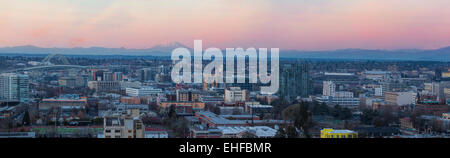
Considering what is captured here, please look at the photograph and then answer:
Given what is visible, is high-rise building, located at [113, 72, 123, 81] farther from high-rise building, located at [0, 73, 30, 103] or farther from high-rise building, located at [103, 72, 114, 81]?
high-rise building, located at [0, 73, 30, 103]

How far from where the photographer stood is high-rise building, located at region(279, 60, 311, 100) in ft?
43.4

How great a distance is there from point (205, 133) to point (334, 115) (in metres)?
4.11

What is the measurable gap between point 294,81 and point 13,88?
673 cm

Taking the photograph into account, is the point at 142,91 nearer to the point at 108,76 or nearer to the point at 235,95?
the point at 235,95

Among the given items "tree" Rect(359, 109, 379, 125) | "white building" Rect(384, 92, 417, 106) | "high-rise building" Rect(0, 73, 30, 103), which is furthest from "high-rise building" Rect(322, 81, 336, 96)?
"high-rise building" Rect(0, 73, 30, 103)

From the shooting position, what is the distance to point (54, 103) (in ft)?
34.4

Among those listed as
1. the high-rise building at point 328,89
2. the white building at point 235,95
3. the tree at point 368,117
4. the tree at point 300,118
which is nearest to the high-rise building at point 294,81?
the high-rise building at point 328,89

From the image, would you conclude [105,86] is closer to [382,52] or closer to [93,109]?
[93,109]

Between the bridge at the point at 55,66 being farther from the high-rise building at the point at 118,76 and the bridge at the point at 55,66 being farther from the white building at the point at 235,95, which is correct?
the white building at the point at 235,95

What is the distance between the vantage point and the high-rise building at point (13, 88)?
10.7 meters

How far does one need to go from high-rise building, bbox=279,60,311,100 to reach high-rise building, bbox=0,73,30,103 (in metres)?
5.80

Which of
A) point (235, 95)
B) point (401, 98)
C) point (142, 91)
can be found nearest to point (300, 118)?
point (235, 95)

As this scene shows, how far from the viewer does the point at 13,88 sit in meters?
11.0
